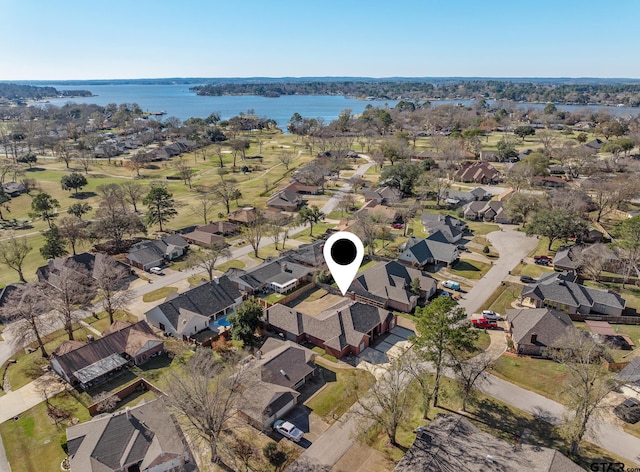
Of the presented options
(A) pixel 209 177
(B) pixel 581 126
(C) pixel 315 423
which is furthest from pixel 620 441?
(B) pixel 581 126

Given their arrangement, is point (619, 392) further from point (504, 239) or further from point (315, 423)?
point (504, 239)

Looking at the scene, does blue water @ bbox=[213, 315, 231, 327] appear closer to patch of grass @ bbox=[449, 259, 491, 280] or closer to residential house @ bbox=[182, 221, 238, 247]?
residential house @ bbox=[182, 221, 238, 247]

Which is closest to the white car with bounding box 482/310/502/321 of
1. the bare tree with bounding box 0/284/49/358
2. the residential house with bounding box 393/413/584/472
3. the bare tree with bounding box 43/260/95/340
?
the residential house with bounding box 393/413/584/472


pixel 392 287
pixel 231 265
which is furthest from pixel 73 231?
pixel 392 287

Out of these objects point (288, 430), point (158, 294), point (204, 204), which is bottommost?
point (158, 294)

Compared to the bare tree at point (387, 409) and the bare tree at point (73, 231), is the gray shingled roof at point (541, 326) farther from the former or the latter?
the bare tree at point (73, 231)

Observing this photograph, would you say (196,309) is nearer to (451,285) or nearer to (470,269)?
(451,285)
